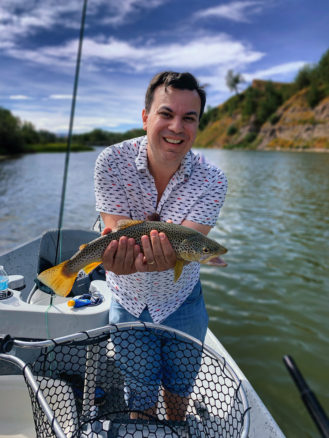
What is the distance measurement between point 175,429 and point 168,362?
0.47 metres

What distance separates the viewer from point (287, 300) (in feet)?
22.7

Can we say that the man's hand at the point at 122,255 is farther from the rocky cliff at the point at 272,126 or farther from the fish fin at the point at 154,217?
the rocky cliff at the point at 272,126

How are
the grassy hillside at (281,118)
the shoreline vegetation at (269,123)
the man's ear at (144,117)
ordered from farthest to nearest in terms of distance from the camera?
the grassy hillside at (281,118)
the shoreline vegetation at (269,123)
the man's ear at (144,117)

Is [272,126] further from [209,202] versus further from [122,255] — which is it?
[122,255]

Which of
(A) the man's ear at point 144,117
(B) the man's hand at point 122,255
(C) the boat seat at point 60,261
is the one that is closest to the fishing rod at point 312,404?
(B) the man's hand at point 122,255

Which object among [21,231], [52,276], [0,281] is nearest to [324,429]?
[52,276]

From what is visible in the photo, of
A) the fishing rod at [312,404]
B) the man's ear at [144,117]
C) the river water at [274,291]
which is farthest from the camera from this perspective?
the river water at [274,291]

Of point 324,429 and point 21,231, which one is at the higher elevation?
point 324,429

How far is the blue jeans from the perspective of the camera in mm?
2543

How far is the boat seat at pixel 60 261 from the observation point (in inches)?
170

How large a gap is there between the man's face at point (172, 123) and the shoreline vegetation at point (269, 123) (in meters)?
46.3

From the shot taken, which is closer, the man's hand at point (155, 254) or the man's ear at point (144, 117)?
the man's hand at point (155, 254)

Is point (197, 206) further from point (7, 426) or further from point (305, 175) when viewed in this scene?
point (305, 175)

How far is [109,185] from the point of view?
245 centimetres
